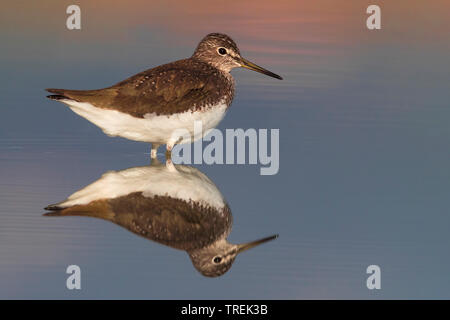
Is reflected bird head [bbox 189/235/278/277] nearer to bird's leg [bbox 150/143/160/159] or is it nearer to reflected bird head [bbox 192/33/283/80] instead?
bird's leg [bbox 150/143/160/159]

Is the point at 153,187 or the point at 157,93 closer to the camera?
the point at 153,187

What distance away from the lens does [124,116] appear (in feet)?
41.2

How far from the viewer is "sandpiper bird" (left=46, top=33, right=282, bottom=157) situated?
12.5 metres

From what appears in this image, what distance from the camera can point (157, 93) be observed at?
41.5ft

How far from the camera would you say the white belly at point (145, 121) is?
41.2 ft

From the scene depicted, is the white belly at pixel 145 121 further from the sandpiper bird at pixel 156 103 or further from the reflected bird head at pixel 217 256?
the reflected bird head at pixel 217 256

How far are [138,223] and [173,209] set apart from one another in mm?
578

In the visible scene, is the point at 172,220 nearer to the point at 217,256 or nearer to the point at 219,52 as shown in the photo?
the point at 217,256

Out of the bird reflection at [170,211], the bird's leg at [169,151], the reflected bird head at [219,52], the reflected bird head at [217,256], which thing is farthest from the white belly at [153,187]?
the reflected bird head at [219,52]

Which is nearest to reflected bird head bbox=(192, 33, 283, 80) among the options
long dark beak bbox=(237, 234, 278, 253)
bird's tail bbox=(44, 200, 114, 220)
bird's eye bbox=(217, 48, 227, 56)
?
bird's eye bbox=(217, 48, 227, 56)

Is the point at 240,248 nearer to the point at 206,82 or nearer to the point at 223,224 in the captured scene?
the point at 223,224

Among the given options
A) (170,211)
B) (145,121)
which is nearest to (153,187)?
(170,211)

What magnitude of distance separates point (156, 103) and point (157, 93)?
172 millimetres

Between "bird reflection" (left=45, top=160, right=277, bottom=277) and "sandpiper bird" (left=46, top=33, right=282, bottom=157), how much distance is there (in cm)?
98
